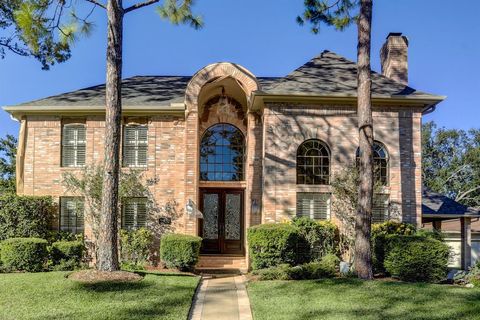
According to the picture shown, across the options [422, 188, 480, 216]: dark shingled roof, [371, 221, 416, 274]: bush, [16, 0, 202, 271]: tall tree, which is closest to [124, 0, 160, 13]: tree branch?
[16, 0, 202, 271]: tall tree

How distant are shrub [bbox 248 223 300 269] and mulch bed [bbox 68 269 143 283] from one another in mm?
3462

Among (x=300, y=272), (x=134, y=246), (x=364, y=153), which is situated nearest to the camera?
(x=300, y=272)

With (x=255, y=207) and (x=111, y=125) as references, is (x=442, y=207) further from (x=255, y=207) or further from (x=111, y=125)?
(x=111, y=125)

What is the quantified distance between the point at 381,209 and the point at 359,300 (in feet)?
21.0

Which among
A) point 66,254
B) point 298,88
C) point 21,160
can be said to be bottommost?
point 66,254

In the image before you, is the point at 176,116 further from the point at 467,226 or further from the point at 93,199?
the point at 467,226

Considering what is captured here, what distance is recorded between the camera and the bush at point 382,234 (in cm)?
1190

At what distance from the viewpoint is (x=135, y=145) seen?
49.8ft

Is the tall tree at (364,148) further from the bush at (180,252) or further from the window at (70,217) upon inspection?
the window at (70,217)

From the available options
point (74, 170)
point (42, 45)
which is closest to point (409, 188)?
point (74, 170)

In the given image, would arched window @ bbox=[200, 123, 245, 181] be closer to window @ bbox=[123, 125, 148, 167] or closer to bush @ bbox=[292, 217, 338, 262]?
window @ bbox=[123, 125, 148, 167]

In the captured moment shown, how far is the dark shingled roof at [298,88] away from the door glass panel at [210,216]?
3552mm

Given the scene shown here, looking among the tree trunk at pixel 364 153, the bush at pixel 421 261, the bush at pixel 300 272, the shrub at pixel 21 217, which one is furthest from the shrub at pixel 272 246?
the shrub at pixel 21 217

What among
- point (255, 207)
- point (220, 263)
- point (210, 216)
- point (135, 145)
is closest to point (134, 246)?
point (220, 263)
